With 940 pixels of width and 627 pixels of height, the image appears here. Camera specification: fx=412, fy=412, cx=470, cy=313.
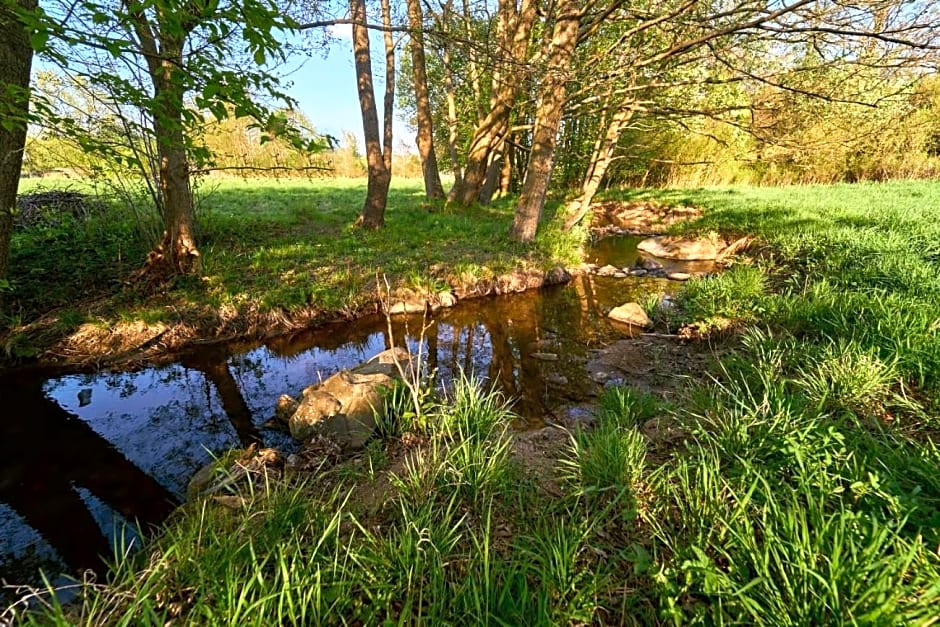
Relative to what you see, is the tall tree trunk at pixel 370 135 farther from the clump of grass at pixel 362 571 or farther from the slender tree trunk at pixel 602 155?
the clump of grass at pixel 362 571

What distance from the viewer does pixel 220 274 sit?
6773mm

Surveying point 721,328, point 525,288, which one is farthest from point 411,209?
point 721,328

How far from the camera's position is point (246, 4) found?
99.1 inches

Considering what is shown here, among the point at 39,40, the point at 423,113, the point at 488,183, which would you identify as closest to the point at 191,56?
the point at 39,40

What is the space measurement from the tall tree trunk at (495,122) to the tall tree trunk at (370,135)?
3.19 metres

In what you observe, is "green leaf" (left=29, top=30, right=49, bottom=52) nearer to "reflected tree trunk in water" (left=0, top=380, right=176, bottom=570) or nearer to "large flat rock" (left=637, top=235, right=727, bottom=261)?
"reflected tree trunk in water" (left=0, top=380, right=176, bottom=570)

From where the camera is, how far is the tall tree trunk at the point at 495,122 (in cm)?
989

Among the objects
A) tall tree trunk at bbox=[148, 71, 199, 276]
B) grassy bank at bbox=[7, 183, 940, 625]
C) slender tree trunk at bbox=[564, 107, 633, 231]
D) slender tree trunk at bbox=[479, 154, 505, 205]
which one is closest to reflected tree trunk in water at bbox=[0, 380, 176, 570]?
grassy bank at bbox=[7, 183, 940, 625]

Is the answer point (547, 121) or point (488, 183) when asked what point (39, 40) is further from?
point (488, 183)

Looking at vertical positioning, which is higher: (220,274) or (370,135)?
(370,135)

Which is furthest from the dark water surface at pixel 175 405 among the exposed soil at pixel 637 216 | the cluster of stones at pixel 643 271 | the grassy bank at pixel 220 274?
the exposed soil at pixel 637 216

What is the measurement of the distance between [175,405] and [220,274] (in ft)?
9.95

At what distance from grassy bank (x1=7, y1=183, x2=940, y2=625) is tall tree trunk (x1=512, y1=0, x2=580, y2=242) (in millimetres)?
5845

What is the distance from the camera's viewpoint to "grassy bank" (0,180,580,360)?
17.6 feet
